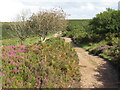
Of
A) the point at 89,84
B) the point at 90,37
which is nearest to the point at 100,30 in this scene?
the point at 90,37

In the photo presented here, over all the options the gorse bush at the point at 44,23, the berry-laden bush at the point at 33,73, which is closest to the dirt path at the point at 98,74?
the berry-laden bush at the point at 33,73

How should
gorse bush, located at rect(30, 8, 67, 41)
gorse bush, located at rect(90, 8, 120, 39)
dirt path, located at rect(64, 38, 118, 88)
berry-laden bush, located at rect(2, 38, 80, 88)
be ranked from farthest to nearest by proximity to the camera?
gorse bush, located at rect(90, 8, 120, 39)
gorse bush, located at rect(30, 8, 67, 41)
dirt path, located at rect(64, 38, 118, 88)
berry-laden bush, located at rect(2, 38, 80, 88)

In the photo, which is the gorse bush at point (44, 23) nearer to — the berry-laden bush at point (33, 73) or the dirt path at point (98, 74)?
the dirt path at point (98, 74)

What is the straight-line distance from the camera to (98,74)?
339 inches

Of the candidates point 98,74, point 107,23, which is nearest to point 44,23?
point 98,74

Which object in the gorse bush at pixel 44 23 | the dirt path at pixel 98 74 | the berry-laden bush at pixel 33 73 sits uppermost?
the gorse bush at pixel 44 23

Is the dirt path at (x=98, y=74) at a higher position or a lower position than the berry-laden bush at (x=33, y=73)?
lower

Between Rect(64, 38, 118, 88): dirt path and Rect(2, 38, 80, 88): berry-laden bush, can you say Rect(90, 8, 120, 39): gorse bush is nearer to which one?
Rect(64, 38, 118, 88): dirt path

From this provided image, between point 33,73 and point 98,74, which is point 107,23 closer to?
point 98,74

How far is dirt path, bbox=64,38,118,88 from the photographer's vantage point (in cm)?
724

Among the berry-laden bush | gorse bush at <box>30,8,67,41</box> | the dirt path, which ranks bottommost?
the dirt path

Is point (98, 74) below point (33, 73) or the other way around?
below

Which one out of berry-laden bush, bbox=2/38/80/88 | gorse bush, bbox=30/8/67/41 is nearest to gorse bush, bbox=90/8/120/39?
gorse bush, bbox=30/8/67/41

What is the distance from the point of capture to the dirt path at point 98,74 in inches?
285
